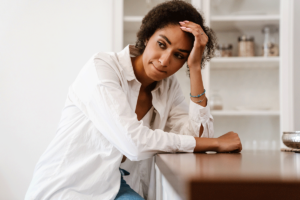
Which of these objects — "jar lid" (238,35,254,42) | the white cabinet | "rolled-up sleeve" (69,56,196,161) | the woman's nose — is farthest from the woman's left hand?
"jar lid" (238,35,254,42)

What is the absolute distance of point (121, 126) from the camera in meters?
0.83

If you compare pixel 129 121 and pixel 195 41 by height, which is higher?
pixel 195 41

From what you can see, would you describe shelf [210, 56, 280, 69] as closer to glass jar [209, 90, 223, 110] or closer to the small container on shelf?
the small container on shelf

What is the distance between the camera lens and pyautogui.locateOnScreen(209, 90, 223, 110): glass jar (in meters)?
1.99

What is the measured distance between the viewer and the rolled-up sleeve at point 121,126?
0.82m

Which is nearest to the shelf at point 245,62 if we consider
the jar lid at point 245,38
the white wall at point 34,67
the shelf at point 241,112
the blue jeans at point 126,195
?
the jar lid at point 245,38

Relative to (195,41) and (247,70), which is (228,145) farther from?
(247,70)

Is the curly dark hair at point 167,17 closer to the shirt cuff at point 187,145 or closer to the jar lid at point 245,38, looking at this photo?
the shirt cuff at point 187,145

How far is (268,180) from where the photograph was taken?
0.26 metres

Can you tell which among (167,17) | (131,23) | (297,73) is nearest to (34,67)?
(131,23)

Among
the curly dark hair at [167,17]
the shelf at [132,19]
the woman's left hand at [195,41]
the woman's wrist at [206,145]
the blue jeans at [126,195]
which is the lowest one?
the blue jeans at [126,195]

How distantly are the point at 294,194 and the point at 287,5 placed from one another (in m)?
2.04

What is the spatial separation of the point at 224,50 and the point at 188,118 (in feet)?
3.40

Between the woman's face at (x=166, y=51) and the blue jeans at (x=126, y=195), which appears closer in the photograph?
the blue jeans at (x=126, y=195)
